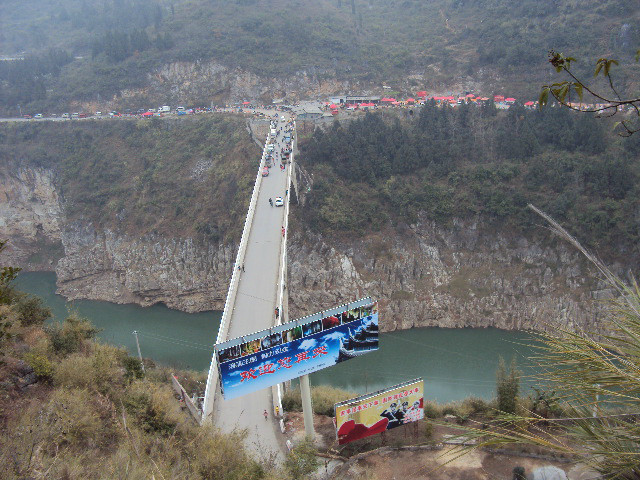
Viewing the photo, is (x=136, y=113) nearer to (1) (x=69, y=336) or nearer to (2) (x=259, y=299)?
(2) (x=259, y=299)

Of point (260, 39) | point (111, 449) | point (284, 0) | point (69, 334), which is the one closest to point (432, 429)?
point (111, 449)

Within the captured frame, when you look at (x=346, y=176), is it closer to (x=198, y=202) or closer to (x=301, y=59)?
(x=198, y=202)

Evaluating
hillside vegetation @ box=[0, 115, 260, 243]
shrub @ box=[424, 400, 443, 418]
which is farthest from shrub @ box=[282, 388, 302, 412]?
hillside vegetation @ box=[0, 115, 260, 243]

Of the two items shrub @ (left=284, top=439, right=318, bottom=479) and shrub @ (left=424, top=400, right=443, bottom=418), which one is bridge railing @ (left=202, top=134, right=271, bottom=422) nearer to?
shrub @ (left=284, top=439, right=318, bottom=479)

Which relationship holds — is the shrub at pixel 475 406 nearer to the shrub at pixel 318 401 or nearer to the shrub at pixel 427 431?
the shrub at pixel 427 431

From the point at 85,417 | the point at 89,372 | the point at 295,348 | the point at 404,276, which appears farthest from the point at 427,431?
the point at 404,276

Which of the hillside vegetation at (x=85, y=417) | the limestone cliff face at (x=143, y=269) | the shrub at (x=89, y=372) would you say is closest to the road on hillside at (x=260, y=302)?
the hillside vegetation at (x=85, y=417)

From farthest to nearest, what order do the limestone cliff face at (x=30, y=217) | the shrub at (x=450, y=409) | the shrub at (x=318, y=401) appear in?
the limestone cliff face at (x=30, y=217) → the shrub at (x=318, y=401) → the shrub at (x=450, y=409)
